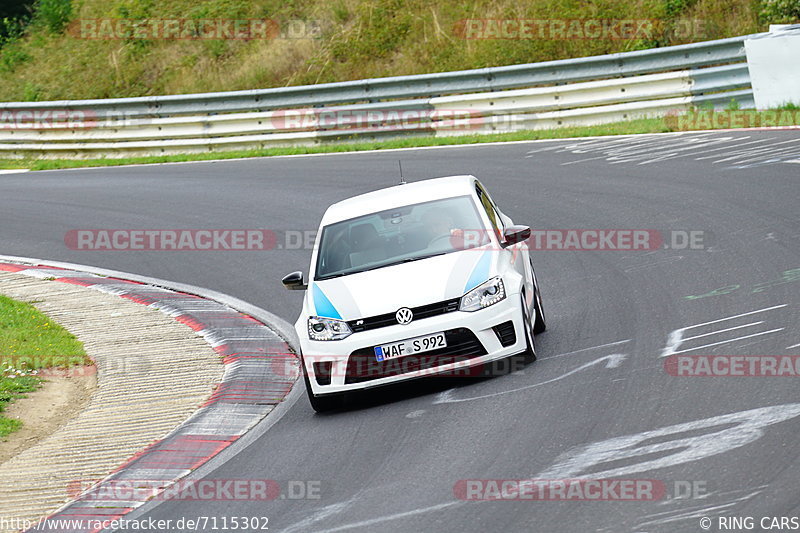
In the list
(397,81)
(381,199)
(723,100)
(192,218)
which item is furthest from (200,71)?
(381,199)

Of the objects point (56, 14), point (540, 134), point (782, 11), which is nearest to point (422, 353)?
point (540, 134)

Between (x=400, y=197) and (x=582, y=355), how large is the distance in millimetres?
2304

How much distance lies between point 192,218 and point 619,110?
8437mm

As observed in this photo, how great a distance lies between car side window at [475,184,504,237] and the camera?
10227 mm

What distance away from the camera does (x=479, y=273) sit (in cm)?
916

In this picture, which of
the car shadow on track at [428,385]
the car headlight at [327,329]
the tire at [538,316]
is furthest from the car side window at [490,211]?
Answer: the car headlight at [327,329]

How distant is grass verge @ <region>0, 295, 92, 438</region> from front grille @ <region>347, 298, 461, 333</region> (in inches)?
121

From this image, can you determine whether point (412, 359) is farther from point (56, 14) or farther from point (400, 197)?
point (56, 14)

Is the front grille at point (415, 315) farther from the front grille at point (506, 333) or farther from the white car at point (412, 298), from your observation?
the front grille at point (506, 333)

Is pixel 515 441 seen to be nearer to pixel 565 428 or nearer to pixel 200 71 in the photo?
pixel 565 428

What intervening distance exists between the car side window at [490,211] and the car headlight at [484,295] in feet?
3.57

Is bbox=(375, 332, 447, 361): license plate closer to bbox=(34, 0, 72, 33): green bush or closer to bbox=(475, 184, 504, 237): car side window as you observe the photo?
bbox=(475, 184, 504, 237): car side window

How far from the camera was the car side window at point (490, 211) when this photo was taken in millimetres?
10227

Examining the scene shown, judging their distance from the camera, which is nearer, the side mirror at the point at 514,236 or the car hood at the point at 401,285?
the car hood at the point at 401,285
